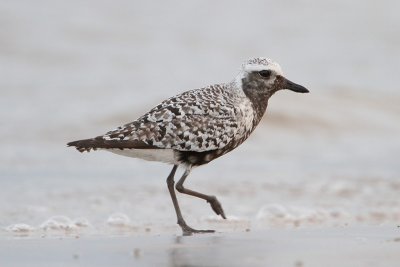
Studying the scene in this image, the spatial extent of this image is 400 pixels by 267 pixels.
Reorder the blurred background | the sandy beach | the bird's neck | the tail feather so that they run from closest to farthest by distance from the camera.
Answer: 1. the sandy beach
2. the tail feather
3. the bird's neck
4. the blurred background

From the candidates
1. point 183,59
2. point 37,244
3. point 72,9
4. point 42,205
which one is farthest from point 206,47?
point 37,244

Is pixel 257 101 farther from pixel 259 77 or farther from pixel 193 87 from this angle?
pixel 193 87

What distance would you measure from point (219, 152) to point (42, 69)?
455 inches

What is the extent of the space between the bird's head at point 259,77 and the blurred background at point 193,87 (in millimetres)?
1375

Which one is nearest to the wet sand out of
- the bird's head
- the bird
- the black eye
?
the bird

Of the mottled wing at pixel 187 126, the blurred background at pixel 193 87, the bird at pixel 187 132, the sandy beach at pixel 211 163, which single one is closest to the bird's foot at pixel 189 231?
the bird at pixel 187 132

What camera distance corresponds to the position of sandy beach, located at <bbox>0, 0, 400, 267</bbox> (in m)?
7.56

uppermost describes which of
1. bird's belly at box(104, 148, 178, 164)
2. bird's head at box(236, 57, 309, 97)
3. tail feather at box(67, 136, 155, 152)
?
bird's head at box(236, 57, 309, 97)

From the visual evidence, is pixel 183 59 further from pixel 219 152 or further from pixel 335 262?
pixel 335 262

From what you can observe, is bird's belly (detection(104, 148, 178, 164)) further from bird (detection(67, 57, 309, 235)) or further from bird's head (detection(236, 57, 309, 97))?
bird's head (detection(236, 57, 309, 97))

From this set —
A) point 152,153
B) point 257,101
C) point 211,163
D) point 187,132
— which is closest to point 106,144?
point 152,153

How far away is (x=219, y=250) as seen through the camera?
23.0 feet

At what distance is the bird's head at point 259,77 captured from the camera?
9.22m

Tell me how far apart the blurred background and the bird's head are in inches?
54.1
